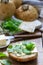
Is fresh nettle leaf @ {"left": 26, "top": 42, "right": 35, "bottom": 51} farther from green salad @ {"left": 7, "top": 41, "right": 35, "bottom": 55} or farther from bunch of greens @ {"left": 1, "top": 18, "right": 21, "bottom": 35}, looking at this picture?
Answer: bunch of greens @ {"left": 1, "top": 18, "right": 21, "bottom": 35}

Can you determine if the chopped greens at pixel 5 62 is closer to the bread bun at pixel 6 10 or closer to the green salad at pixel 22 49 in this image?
the green salad at pixel 22 49

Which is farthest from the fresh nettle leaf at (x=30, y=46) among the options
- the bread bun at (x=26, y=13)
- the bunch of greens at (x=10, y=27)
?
the bread bun at (x=26, y=13)

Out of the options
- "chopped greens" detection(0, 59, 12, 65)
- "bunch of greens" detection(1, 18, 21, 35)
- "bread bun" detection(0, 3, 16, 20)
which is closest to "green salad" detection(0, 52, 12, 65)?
"chopped greens" detection(0, 59, 12, 65)

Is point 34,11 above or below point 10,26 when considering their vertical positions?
above

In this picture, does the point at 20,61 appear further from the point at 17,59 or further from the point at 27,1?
the point at 27,1

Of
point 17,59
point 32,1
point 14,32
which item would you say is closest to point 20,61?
point 17,59

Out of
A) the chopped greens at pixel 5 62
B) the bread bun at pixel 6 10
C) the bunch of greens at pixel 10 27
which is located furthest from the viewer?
the bread bun at pixel 6 10

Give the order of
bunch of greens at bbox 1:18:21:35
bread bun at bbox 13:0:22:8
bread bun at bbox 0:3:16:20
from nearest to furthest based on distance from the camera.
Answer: bunch of greens at bbox 1:18:21:35, bread bun at bbox 0:3:16:20, bread bun at bbox 13:0:22:8
